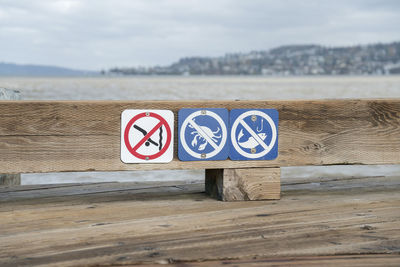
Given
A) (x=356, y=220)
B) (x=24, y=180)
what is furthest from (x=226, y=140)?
(x=24, y=180)

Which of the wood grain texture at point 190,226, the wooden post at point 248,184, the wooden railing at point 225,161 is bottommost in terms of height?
the wood grain texture at point 190,226

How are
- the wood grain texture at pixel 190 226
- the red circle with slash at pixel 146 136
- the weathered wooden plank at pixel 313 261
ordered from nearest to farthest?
1. the weathered wooden plank at pixel 313 261
2. the wood grain texture at pixel 190 226
3. the red circle with slash at pixel 146 136

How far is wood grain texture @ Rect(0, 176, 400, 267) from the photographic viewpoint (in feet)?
8.36

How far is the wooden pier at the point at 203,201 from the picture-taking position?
8.54 feet

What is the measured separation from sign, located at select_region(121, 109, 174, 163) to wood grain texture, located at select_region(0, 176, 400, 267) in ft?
1.00

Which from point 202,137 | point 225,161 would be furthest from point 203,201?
point 202,137

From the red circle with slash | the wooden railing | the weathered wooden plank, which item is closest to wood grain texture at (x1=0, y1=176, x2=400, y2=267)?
the weathered wooden plank

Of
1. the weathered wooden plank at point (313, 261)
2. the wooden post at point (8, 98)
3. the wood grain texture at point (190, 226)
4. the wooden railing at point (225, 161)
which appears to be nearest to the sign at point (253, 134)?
the wooden railing at point (225, 161)

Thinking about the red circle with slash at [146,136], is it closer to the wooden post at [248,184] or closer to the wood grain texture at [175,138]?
the wood grain texture at [175,138]

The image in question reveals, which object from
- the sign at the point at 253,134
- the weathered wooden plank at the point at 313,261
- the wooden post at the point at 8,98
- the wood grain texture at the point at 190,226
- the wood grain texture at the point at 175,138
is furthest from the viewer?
the wooden post at the point at 8,98

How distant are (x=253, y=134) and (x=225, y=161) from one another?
249 mm

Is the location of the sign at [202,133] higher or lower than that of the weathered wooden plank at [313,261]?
higher

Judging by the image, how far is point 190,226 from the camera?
305cm

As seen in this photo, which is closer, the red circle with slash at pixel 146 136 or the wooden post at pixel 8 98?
the red circle with slash at pixel 146 136
